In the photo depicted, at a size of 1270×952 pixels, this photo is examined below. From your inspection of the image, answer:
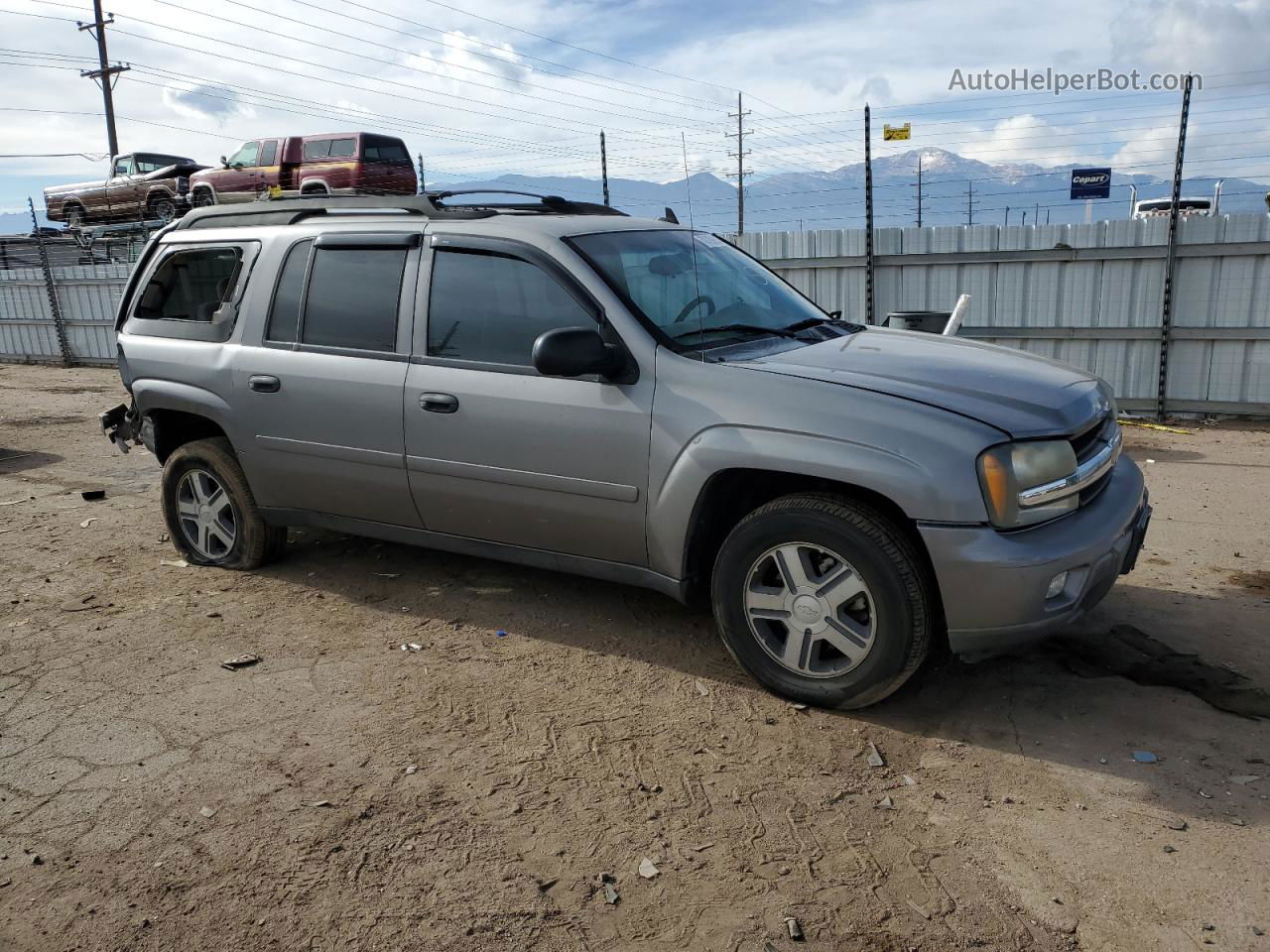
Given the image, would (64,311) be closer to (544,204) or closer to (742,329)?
(544,204)

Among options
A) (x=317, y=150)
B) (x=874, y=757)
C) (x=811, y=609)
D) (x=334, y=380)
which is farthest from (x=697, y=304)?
(x=317, y=150)

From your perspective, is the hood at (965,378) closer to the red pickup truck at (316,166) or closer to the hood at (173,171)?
the red pickup truck at (316,166)

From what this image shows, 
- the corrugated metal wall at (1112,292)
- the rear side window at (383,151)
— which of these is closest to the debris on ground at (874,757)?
the corrugated metal wall at (1112,292)

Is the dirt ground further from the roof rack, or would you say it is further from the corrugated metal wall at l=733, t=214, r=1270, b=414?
the corrugated metal wall at l=733, t=214, r=1270, b=414

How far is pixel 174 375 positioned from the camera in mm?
5219

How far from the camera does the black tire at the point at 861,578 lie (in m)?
3.39

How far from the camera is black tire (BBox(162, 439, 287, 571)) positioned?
5219 mm

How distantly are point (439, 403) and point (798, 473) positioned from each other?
164cm

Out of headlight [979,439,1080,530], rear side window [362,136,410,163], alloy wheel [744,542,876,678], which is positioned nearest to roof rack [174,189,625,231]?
alloy wheel [744,542,876,678]

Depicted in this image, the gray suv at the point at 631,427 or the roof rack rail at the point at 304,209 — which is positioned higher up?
the roof rack rail at the point at 304,209

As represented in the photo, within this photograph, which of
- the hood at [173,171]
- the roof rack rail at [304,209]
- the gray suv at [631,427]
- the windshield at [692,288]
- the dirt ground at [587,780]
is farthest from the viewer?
the hood at [173,171]

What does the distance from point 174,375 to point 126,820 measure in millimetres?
2766

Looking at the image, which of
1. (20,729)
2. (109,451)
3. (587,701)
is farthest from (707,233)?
Answer: (109,451)

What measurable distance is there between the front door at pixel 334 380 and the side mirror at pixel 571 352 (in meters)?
1.01
